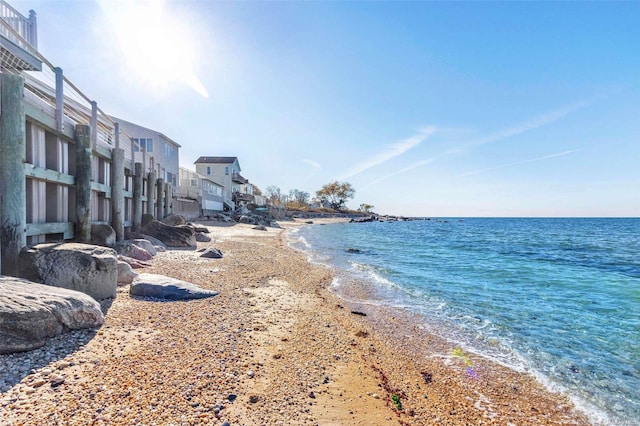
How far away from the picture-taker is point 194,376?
4012 mm

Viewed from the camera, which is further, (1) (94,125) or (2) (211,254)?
(2) (211,254)

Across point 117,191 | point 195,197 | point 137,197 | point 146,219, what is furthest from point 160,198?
point 195,197

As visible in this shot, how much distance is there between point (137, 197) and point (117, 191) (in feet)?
11.4

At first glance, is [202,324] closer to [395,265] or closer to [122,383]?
[122,383]

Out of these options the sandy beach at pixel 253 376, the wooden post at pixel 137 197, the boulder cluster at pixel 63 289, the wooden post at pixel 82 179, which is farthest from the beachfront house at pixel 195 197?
the sandy beach at pixel 253 376

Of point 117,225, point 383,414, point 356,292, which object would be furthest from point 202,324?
point 117,225

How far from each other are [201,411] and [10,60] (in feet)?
33.5

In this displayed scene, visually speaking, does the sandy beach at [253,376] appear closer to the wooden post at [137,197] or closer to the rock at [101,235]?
the rock at [101,235]

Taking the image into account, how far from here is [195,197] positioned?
3853 cm

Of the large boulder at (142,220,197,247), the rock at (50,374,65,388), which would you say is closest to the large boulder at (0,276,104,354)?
the rock at (50,374,65,388)

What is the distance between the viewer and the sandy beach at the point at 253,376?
3.38 m

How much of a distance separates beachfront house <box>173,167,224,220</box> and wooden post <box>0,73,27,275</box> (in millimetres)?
26613

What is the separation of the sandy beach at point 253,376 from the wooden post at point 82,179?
319 cm

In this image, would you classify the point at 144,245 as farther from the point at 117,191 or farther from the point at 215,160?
the point at 215,160
